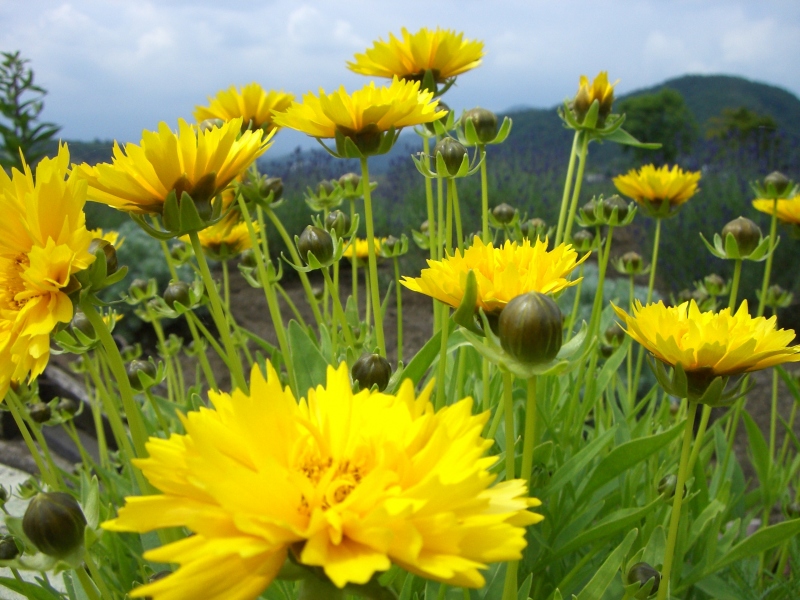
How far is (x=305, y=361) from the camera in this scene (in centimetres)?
99

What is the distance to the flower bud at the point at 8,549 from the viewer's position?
2.05ft

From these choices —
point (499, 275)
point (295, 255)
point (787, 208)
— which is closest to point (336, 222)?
point (295, 255)

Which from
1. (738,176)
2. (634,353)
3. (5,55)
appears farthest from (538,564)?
(738,176)

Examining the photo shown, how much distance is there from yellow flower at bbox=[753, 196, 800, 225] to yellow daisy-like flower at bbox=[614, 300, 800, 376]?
0.90 m

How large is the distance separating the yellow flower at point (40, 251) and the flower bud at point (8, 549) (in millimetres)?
168

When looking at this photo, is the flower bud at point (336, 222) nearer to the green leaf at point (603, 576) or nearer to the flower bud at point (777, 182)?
the green leaf at point (603, 576)

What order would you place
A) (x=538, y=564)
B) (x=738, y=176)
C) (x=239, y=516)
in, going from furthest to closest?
(x=738, y=176)
(x=538, y=564)
(x=239, y=516)

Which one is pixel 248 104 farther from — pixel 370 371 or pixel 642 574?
pixel 642 574

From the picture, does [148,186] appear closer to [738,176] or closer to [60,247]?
[60,247]

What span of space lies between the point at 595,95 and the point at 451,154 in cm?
37

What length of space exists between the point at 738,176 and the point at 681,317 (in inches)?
175

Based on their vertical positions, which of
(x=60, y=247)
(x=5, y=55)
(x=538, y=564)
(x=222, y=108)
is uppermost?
(x=5, y=55)

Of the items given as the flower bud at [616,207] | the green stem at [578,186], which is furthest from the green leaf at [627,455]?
the flower bud at [616,207]

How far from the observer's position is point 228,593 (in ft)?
1.22
